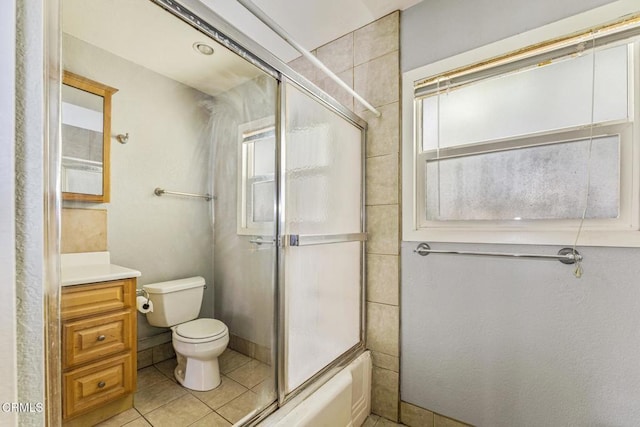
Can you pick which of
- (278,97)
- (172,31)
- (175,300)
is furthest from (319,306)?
(172,31)

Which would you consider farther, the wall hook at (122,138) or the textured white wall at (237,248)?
the textured white wall at (237,248)

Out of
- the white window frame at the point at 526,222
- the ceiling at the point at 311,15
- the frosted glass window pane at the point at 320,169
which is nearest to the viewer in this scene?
the white window frame at the point at 526,222

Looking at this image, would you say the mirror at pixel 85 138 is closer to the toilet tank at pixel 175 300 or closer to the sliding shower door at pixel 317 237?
the toilet tank at pixel 175 300

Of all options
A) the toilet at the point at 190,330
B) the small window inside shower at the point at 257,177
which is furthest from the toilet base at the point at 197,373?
the small window inside shower at the point at 257,177

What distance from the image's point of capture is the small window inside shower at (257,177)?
1281 mm

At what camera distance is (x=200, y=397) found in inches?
45.1

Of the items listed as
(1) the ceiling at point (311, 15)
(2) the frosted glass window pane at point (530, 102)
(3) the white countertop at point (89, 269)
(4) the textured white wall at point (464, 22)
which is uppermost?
(1) the ceiling at point (311, 15)

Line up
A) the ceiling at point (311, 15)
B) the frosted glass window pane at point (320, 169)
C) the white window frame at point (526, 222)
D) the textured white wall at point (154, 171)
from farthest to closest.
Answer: the ceiling at point (311, 15) < the frosted glass window pane at point (320, 169) < the white window frame at point (526, 222) < the textured white wall at point (154, 171)

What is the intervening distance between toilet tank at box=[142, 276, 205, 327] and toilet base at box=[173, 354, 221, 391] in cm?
16

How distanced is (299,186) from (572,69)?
4.58ft

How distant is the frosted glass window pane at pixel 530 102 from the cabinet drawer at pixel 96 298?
1637 millimetres

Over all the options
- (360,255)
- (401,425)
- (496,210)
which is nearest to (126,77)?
(360,255)

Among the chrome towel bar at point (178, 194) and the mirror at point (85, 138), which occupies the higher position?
the mirror at point (85, 138)

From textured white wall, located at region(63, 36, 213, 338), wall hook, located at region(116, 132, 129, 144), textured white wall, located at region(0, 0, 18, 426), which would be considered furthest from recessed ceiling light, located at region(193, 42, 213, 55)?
textured white wall, located at region(0, 0, 18, 426)
